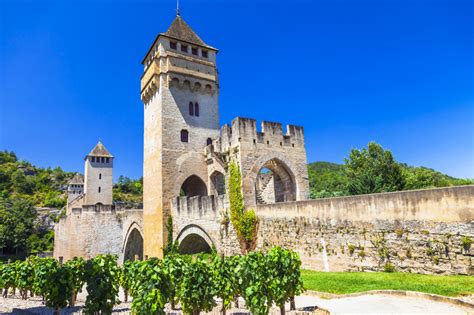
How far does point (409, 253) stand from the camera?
9.77 m

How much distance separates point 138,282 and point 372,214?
25.8 feet

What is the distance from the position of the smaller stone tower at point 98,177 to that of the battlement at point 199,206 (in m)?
27.6

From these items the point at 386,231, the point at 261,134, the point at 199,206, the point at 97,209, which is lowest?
the point at 386,231

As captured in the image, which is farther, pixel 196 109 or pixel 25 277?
pixel 196 109

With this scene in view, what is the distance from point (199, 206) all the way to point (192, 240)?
Answer: 2.90 metres

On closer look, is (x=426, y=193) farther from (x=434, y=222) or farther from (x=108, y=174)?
(x=108, y=174)

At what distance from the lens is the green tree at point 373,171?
72.2 ft

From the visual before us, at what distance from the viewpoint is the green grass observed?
7.57 metres

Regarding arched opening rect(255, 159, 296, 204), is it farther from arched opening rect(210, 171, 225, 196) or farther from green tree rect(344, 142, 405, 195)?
green tree rect(344, 142, 405, 195)

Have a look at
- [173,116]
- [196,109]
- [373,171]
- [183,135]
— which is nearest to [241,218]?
[183,135]

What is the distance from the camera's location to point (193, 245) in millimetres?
21531

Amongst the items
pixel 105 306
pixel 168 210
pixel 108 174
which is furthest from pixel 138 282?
pixel 108 174

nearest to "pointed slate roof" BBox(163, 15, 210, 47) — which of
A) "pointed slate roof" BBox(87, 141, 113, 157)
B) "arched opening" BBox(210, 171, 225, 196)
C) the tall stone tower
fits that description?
the tall stone tower

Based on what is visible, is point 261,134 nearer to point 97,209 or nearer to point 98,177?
point 97,209
